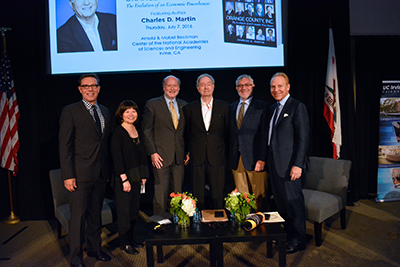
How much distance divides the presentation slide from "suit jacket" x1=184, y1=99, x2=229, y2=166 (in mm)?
940

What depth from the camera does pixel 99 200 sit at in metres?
2.80

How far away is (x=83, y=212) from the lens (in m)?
2.65

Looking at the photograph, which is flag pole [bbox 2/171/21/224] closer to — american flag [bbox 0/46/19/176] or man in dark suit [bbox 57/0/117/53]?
american flag [bbox 0/46/19/176]

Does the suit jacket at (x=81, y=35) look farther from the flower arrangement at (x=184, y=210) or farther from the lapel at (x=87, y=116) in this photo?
the flower arrangement at (x=184, y=210)

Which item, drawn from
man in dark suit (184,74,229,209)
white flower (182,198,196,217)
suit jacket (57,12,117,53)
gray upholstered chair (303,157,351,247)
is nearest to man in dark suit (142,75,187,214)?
man in dark suit (184,74,229,209)

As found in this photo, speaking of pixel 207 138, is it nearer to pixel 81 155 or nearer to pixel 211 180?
pixel 211 180

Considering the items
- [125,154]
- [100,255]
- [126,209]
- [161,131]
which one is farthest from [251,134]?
[100,255]

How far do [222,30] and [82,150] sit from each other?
2348 millimetres

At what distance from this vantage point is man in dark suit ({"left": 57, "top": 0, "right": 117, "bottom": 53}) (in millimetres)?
3791

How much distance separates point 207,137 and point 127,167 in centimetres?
89

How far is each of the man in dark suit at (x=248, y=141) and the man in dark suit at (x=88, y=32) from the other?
1848 mm

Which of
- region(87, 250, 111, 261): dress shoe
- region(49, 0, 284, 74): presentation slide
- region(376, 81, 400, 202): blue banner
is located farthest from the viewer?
region(376, 81, 400, 202): blue banner

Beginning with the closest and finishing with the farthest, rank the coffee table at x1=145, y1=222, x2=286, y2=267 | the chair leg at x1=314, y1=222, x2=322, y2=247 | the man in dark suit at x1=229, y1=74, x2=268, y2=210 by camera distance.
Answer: the coffee table at x1=145, y1=222, x2=286, y2=267 < the chair leg at x1=314, y1=222, x2=322, y2=247 < the man in dark suit at x1=229, y1=74, x2=268, y2=210

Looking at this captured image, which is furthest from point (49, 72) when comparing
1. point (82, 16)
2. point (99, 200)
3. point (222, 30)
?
point (222, 30)
